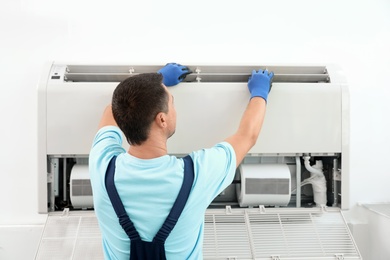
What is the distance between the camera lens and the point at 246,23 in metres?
2.14

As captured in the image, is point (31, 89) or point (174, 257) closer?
point (174, 257)

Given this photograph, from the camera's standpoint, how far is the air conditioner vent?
5.28 feet

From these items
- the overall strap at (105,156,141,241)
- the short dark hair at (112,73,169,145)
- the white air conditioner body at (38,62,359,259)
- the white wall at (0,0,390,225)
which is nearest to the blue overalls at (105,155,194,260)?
the overall strap at (105,156,141,241)

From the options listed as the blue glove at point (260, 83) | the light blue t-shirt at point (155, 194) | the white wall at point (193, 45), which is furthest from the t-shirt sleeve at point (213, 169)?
the white wall at point (193, 45)

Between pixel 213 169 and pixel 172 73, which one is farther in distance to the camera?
pixel 172 73

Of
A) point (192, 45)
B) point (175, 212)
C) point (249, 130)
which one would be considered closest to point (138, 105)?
point (175, 212)

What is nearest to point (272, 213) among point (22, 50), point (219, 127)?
point (219, 127)

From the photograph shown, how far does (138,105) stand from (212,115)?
1.86 ft

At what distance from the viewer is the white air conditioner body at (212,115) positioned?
5.03ft

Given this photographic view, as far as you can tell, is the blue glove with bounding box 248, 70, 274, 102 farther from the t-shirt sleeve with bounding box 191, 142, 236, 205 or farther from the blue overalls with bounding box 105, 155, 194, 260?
the blue overalls with bounding box 105, 155, 194, 260

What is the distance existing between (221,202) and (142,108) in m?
0.90

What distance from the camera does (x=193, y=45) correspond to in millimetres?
2121

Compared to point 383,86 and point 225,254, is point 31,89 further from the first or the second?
point 383,86

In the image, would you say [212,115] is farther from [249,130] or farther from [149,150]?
[149,150]
